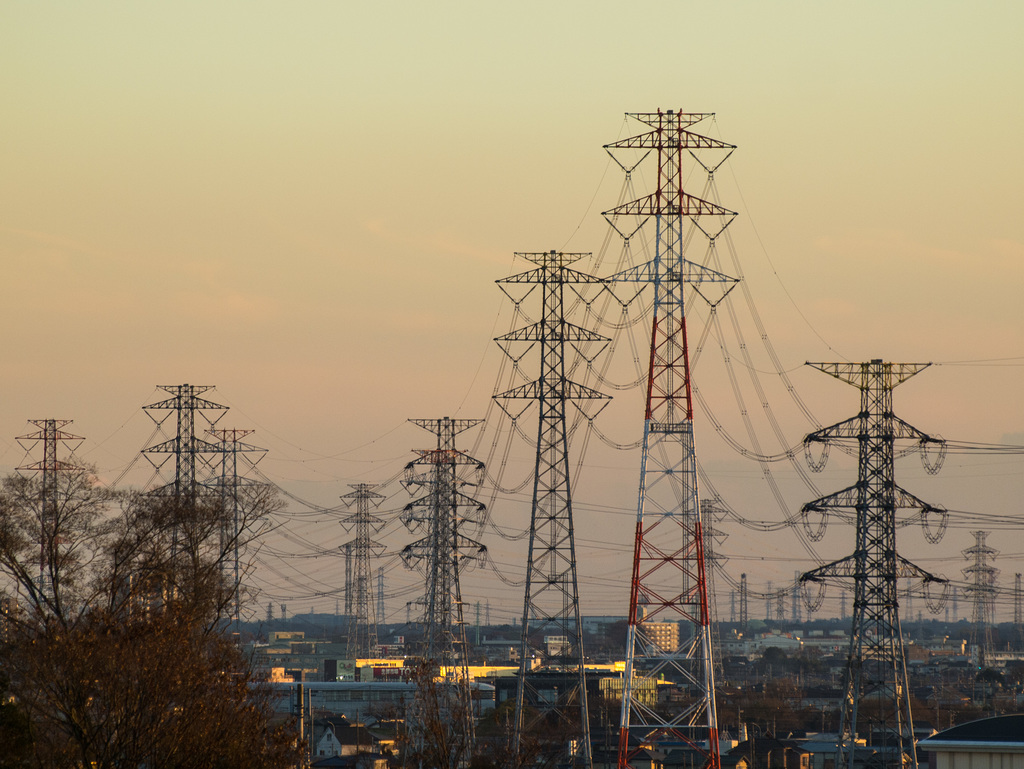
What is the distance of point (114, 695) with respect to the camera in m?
24.2

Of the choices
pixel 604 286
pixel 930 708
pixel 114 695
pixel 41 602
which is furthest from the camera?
pixel 930 708

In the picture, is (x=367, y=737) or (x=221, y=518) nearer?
(x=221, y=518)

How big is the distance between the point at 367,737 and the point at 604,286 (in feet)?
143

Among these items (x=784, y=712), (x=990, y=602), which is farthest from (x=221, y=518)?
(x=990, y=602)

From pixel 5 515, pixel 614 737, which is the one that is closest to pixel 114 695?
pixel 5 515

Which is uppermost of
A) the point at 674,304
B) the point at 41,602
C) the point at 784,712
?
the point at 674,304

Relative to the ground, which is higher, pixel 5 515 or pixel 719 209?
pixel 719 209

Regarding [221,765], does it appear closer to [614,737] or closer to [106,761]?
[106,761]

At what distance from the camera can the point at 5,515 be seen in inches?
1374

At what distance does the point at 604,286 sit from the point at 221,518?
44.1 ft

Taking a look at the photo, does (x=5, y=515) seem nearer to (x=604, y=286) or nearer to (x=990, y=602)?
(x=604, y=286)

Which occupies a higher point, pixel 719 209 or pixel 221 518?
pixel 719 209

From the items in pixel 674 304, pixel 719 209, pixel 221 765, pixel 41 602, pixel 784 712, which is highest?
pixel 719 209

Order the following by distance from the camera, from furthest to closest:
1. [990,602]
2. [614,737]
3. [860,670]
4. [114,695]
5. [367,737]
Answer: [990,602], [367,737], [614,737], [860,670], [114,695]
